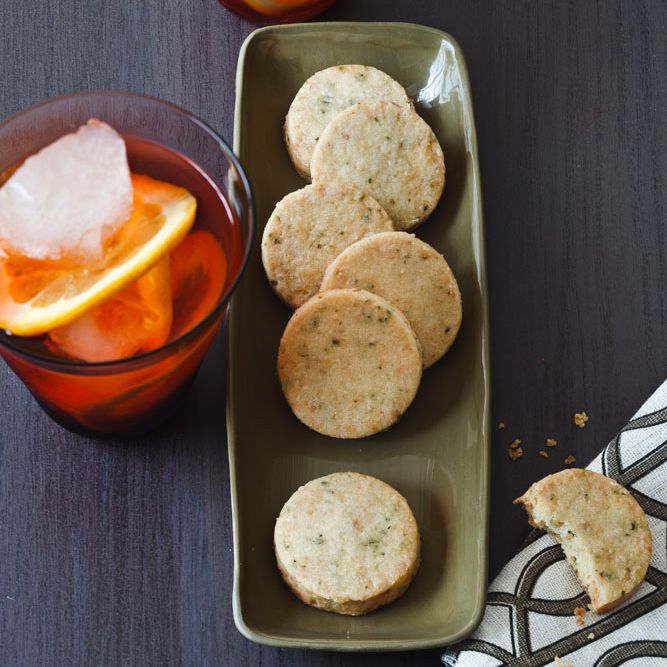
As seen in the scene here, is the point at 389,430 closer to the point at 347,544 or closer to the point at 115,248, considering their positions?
the point at 347,544

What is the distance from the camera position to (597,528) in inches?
50.2

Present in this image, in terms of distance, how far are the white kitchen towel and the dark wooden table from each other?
5 centimetres

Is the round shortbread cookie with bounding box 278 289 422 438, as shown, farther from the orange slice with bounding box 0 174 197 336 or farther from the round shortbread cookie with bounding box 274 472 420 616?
the orange slice with bounding box 0 174 197 336

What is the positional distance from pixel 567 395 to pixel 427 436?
0.23 m

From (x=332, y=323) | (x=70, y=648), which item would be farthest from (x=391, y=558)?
(x=70, y=648)

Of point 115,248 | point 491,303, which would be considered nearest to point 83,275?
point 115,248

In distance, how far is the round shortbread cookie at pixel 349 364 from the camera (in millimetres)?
1304

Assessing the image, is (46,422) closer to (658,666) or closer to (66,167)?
(66,167)

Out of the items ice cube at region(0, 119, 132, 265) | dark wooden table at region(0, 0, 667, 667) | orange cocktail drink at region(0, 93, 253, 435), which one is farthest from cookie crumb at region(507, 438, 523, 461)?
ice cube at region(0, 119, 132, 265)

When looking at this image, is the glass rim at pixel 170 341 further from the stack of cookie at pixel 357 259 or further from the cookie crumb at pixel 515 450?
the cookie crumb at pixel 515 450

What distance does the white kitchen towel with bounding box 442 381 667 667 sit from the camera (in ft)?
4.13

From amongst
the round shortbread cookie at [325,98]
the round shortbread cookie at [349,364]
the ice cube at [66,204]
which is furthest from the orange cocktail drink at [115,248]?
the round shortbread cookie at [325,98]

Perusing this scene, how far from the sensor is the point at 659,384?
145 centimetres

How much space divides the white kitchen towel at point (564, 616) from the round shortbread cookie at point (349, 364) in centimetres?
26
